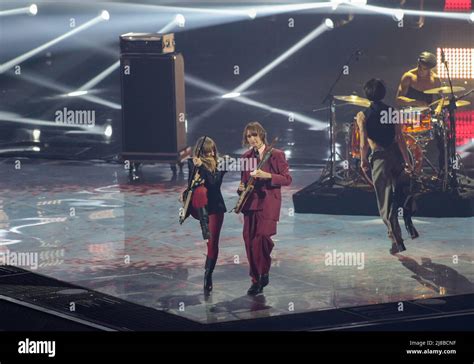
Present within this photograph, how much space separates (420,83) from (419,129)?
0.52m

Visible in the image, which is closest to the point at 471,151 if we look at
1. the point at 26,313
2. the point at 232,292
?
the point at 232,292

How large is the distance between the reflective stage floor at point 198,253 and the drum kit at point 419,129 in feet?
1.94

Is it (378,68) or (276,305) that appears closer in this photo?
(276,305)

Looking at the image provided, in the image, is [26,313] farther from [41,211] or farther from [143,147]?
[143,147]

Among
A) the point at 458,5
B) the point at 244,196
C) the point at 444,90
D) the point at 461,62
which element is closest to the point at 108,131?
the point at 461,62

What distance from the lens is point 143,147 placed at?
1579 cm

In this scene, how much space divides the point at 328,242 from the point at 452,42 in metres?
4.16

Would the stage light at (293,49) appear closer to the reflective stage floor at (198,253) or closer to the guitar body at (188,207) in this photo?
the reflective stage floor at (198,253)

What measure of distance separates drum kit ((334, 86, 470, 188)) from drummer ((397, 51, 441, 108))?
14 cm

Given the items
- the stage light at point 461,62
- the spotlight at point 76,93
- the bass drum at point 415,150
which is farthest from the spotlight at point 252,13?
the bass drum at point 415,150

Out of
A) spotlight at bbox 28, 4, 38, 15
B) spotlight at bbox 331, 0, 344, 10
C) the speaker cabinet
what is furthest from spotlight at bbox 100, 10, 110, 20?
the speaker cabinet

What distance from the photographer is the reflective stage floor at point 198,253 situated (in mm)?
10562

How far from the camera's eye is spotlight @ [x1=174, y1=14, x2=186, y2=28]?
22.0 meters

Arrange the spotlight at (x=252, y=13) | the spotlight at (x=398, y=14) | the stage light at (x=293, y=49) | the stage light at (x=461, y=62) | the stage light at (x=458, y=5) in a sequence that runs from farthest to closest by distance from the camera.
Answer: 1. the spotlight at (x=252, y=13)
2. the stage light at (x=293, y=49)
3. the spotlight at (x=398, y=14)
4. the stage light at (x=461, y=62)
5. the stage light at (x=458, y=5)
